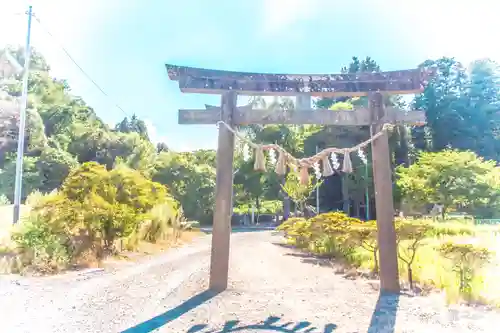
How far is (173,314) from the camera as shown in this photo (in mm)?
4469

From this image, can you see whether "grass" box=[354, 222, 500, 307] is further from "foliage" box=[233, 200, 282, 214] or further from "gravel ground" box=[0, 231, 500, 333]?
"foliage" box=[233, 200, 282, 214]

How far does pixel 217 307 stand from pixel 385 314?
2.12m

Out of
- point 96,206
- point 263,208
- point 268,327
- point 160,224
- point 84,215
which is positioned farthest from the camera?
point 263,208

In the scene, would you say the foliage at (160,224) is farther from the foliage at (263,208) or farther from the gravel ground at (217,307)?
the foliage at (263,208)

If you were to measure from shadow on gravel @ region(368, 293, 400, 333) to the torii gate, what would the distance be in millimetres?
400

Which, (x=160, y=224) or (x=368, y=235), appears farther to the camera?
(x=160, y=224)

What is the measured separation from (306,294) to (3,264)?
6134mm

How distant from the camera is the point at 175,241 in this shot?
14.8 meters

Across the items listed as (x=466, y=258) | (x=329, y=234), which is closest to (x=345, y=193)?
(x=329, y=234)

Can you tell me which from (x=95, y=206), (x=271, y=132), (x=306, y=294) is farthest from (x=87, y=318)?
(x=271, y=132)

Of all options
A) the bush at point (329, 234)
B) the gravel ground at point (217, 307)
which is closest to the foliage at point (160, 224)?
the bush at point (329, 234)

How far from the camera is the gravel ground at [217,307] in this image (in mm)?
4059

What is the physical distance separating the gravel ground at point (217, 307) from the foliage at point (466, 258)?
487 millimetres

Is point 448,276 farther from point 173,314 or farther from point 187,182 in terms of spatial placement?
point 187,182
